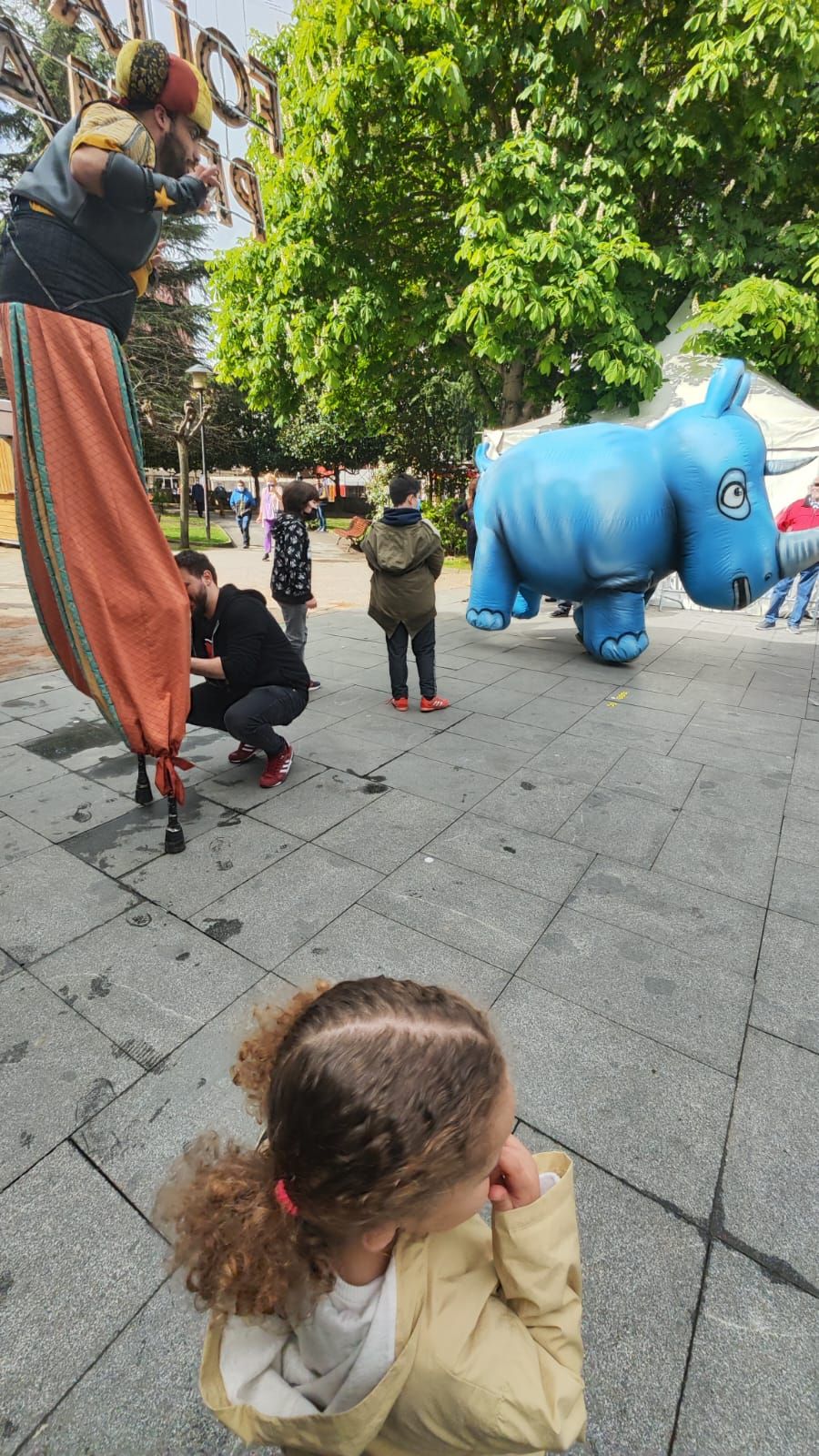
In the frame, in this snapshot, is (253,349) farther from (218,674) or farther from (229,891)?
(229,891)

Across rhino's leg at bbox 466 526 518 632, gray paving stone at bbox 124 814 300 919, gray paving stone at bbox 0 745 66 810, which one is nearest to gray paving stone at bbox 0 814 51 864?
gray paving stone at bbox 0 745 66 810

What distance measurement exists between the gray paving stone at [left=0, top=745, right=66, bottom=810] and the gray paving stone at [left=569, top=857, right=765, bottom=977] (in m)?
3.10

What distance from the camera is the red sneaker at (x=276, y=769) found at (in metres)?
3.89

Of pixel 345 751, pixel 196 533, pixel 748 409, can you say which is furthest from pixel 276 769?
pixel 196 533

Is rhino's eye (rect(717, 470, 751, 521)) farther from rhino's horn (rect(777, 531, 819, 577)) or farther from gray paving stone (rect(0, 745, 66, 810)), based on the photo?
gray paving stone (rect(0, 745, 66, 810))

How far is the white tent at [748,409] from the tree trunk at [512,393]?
1.57 meters

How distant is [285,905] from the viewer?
277 centimetres

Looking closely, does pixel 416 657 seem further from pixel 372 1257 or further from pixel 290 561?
pixel 372 1257

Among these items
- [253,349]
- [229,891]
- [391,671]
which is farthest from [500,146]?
[229,891]

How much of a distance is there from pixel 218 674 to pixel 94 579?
1.03 m

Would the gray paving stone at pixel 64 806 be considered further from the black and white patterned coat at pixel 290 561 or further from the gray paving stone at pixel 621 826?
the gray paving stone at pixel 621 826

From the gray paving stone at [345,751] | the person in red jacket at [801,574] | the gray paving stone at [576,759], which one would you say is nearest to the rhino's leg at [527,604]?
the person in red jacket at [801,574]

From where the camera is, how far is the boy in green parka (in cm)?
468

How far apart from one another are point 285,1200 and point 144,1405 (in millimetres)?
959
